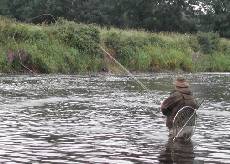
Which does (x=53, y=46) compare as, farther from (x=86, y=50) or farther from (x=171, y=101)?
(x=171, y=101)

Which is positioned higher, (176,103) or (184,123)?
(176,103)

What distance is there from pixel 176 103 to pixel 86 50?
27697 mm

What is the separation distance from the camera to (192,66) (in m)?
50.6

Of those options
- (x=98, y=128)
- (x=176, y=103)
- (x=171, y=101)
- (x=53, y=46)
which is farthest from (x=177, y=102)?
(x=53, y=46)

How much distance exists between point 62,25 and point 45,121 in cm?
2742

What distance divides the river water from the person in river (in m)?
0.63

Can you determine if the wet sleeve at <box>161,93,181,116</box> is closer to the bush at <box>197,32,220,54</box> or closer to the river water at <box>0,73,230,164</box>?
the river water at <box>0,73,230,164</box>

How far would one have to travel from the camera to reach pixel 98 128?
15508 mm

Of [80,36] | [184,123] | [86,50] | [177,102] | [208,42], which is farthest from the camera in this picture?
[208,42]

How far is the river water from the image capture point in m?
11.7

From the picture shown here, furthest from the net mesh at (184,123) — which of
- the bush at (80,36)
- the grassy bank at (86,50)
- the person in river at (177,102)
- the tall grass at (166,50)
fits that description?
the tall grass at (166,50)

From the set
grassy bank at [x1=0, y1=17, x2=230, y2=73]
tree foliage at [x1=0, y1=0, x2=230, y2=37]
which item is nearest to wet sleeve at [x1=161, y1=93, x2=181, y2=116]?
grassy bank at [x1=0, y1=17, x2=230, y2=73]

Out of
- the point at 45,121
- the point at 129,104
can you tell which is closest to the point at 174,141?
the point at 45,121

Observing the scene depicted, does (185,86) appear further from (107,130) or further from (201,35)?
(201,35)
